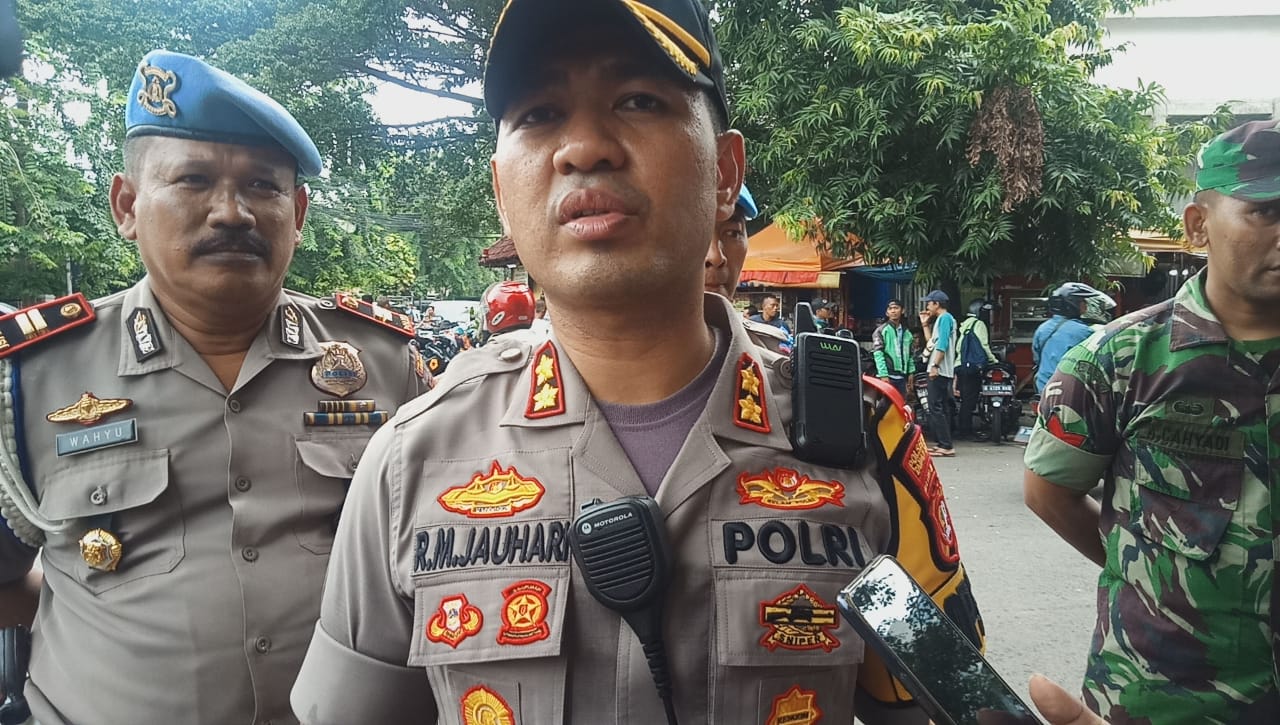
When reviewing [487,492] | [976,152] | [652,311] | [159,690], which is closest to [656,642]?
[487,492]

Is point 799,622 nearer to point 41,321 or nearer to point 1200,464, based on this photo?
point 1200,464

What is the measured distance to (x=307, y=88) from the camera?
1159 cm

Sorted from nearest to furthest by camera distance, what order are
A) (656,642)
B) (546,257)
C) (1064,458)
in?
1. (656,642)
2. (546,257)
3. (1064,458)

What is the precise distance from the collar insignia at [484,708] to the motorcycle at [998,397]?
9.30m

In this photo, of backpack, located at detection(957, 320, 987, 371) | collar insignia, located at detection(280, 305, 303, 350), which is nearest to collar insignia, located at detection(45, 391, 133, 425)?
collar insignia, located at detection(280, 305, 303, 350)

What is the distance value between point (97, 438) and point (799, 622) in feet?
5.25

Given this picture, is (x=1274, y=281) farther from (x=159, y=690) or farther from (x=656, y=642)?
(x=159, y=690)

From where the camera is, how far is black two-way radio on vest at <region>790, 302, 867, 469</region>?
1.20 meters

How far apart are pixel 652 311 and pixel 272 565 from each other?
1140mm

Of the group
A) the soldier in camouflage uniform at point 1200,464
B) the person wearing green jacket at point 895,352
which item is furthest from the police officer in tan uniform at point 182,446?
the person wearing green jacket at point 895,352

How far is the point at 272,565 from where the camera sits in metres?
1.80

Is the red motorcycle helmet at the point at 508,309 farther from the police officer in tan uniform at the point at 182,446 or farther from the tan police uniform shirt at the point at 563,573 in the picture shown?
the tan police uniform shirt at the point at 563,573

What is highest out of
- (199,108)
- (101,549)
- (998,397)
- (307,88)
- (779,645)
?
(307,88)

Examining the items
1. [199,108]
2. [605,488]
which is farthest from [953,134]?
[605,488]
